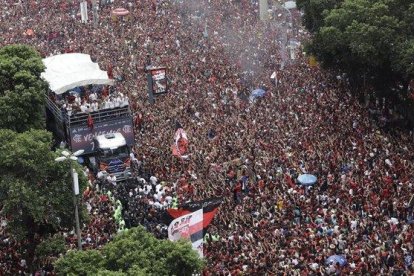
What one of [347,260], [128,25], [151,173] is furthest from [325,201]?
[128,25]

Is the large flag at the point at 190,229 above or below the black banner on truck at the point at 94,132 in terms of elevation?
above

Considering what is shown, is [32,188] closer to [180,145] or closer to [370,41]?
[180,145]

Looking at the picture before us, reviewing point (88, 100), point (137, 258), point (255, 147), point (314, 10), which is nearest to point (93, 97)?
point (88, 100)

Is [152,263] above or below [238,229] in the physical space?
above

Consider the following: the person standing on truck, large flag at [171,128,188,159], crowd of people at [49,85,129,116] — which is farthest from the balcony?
the person standing on truck

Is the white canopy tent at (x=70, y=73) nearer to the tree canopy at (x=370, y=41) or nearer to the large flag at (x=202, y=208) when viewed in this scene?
the tree canopy at (x=370, y=41)

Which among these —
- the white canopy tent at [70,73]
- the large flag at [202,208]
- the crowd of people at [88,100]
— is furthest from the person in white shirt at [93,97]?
the large flag at [202,208]

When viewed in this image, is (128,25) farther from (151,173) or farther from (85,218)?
(85,218)
